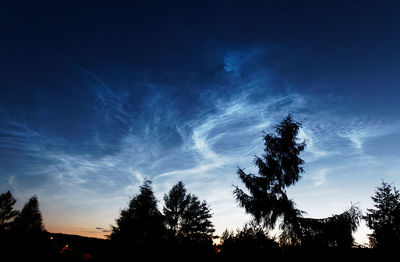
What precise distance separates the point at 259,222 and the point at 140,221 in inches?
625

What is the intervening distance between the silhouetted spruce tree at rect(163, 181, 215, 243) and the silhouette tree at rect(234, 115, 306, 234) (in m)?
17.0

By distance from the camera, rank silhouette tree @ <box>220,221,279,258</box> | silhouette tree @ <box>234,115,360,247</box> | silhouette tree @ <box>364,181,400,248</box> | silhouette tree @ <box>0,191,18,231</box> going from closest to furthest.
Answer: silhouette tree @ <box>220,221,279,258</box>
silhouette tree @ <box>234,115,360,247</box>
silhouette tree @ <box>364,181,400,248</box>
silhouette tree @ <box>0,191,18,231</box>

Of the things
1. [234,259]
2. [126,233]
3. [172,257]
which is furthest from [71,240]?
[234,259]

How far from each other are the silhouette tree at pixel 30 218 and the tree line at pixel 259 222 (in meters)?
26.9

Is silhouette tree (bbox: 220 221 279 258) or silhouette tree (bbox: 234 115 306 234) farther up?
silhouette tree (bbox: 234 115 306 234)

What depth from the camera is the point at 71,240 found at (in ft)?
74.2

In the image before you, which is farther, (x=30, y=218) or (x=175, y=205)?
(x=30, y=218)

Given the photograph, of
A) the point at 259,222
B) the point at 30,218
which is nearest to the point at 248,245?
the point at 259,222

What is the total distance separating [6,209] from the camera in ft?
124

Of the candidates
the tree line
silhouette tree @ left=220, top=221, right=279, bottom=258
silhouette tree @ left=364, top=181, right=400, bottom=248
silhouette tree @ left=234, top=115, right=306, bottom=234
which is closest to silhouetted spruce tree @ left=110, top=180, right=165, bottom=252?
the tree line

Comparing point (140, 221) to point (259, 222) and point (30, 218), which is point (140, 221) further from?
point (30, 218)

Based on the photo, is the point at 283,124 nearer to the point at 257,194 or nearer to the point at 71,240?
the point at 257,194

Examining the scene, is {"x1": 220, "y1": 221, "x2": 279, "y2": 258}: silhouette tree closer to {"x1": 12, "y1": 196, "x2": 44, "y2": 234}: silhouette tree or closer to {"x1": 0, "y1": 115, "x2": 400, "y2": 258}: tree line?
{"x1": 0, "y1": 115, "x2": 400, "y2": 258}: tree line

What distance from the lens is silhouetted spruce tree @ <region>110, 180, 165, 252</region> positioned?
2177cm
